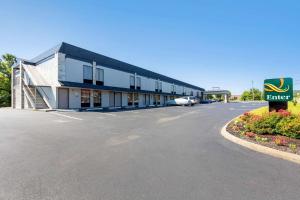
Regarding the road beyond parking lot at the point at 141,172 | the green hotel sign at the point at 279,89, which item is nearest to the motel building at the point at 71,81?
the road beyond parking lot at the point at 141,172

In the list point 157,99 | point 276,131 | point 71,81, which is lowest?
point 276,131

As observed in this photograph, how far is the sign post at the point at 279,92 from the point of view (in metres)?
9.54

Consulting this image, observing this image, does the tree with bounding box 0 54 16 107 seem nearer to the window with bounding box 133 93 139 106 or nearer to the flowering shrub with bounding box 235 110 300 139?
the window with bounding box 133 93 139 106

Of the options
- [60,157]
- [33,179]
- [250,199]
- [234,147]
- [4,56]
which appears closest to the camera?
[250,199]

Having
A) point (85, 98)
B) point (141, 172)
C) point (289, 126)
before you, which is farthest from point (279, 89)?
point (85, 98)

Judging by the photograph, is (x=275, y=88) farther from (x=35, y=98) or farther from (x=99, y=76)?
(x=35, y=98)

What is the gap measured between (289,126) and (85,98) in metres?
22.4

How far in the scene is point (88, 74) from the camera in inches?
989

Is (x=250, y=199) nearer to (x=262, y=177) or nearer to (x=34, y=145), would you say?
(x=262, y=177)

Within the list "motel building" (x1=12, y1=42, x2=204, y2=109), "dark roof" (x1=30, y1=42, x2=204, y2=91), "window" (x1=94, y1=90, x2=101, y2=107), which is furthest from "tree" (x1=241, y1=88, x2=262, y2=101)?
"window" (x1=94, y1=90, x2=101, y2=107)

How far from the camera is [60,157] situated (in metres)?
5.13

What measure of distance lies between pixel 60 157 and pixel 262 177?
16.7 ft

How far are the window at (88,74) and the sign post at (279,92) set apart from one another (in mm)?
21036

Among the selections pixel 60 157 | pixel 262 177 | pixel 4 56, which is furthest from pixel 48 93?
pixel 4 56
